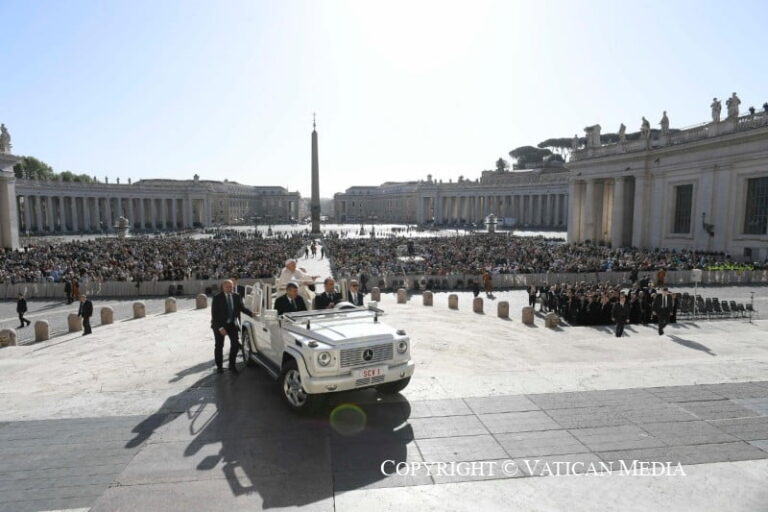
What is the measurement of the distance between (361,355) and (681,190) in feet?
143

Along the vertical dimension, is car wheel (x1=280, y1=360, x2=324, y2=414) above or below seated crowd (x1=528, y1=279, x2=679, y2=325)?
above

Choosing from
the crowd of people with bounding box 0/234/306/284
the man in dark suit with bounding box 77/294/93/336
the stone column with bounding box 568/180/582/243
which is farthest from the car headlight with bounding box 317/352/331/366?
the stone column with bounding box 568/180/582/243

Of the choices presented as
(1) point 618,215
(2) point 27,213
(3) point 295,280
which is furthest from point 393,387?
(2) point 27,213

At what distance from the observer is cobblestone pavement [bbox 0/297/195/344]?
17.7 metres

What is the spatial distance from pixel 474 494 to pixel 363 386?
7.15 ft

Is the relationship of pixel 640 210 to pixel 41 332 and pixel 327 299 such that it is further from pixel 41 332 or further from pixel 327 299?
pixel 41 332

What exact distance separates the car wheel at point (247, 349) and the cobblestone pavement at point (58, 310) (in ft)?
33.6

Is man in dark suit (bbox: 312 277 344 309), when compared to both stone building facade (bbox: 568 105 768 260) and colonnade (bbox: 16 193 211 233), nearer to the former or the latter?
stone building facade (bbox: 568 105 768 260)

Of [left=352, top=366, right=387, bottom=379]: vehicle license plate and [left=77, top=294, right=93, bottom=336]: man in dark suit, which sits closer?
[left=352, top=366, right=387, bottom=379]: vehicle license plate

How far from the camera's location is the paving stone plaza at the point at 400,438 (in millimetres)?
4816

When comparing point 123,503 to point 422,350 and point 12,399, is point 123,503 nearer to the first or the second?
point 12,399

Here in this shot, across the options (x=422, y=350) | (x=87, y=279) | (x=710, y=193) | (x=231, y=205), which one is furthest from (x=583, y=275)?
(x=231, y=205)

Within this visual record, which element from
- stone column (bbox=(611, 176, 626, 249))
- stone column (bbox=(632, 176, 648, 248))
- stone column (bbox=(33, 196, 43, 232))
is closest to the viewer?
stone column (bbox=(632, 176, 648, 248))

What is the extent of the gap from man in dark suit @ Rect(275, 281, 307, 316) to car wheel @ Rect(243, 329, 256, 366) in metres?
1.50
